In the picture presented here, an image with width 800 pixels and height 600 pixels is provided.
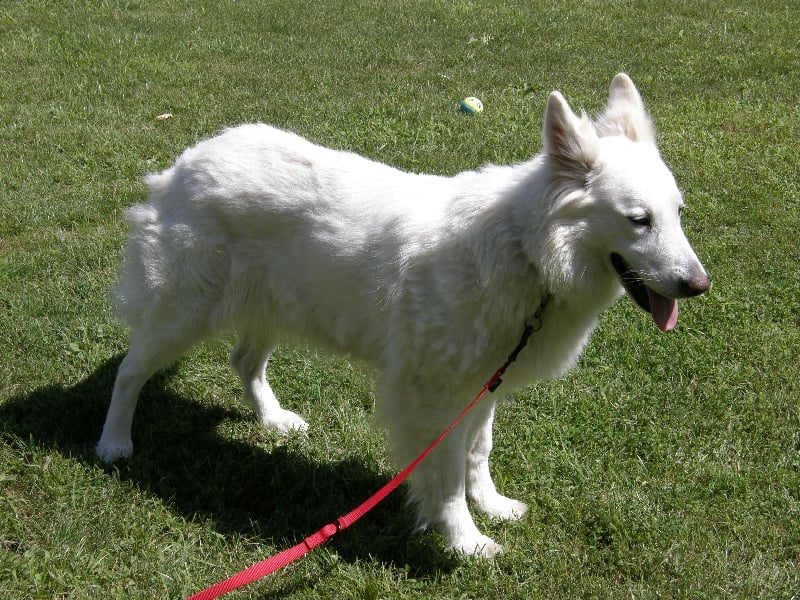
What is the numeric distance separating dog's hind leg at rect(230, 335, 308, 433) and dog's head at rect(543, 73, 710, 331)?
7.31ft

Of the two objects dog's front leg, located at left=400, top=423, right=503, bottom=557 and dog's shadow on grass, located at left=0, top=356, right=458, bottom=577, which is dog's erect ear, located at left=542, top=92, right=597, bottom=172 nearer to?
dog's front leg, located at left=400, top=423, right=503, bottom=557

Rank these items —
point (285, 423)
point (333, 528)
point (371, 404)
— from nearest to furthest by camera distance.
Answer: point (333, 528), point (285, 423), point (371, 404)

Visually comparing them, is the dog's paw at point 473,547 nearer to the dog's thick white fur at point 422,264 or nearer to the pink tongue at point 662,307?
the dog's thick white fur at point 422,264

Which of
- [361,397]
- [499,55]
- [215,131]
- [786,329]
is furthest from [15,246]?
[499,55]

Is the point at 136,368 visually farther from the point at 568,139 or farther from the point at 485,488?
the point at 568,139

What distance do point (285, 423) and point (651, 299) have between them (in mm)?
2452

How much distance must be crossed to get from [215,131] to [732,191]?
5.15m

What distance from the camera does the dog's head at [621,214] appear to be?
318 cm

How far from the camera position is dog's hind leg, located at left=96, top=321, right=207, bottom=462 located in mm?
4344

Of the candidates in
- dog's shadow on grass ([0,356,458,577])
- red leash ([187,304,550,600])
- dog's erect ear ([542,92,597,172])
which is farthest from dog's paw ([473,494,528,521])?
dog's erect ear ([542,92,597,172])

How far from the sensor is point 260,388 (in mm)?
4957

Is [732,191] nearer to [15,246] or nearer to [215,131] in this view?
[215,131]

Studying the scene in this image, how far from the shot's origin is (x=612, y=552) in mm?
3998

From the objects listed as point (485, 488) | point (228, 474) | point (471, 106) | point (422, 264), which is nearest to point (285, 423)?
point (228, 474)
